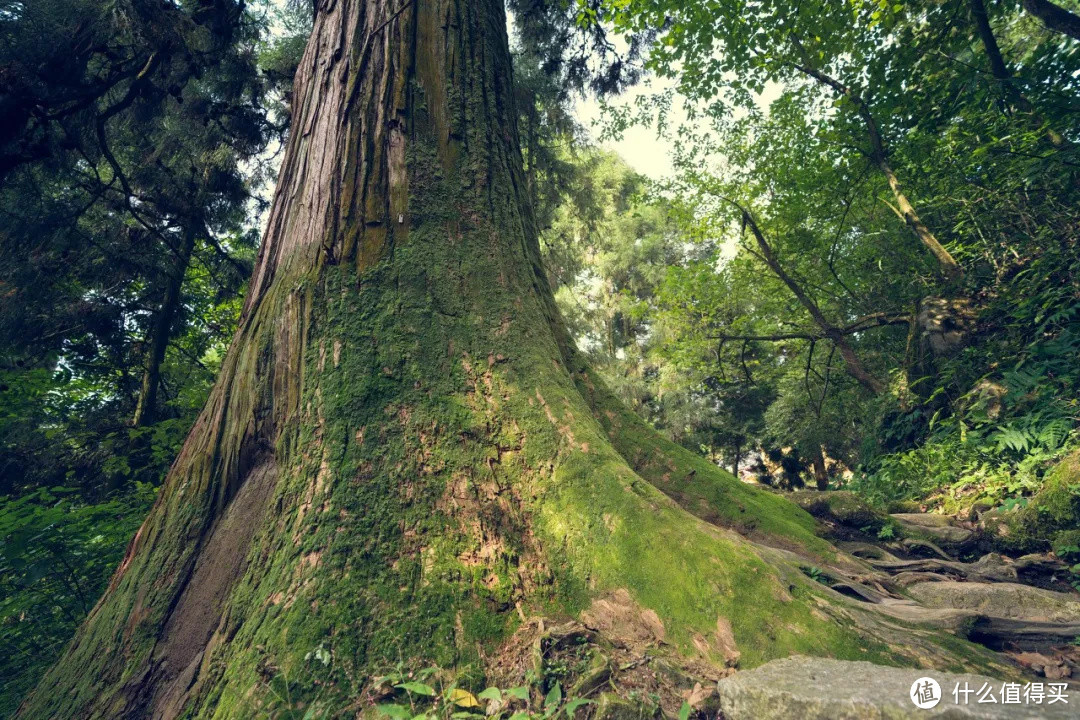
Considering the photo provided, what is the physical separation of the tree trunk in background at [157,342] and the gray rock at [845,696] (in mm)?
7789

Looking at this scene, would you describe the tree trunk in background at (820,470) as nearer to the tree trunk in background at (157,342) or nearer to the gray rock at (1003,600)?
the gray rock at (1003,600)

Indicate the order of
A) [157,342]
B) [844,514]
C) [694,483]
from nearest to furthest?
1. [694,483]
2. [844,514]
3. [157,342]

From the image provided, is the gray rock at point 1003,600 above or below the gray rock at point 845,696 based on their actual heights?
above

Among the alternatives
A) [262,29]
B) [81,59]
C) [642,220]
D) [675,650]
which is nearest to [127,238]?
[81,59]

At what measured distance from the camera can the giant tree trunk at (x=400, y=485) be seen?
164 cm

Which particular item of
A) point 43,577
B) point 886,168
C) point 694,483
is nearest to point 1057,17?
point 886,168

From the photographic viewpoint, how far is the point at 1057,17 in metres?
5.44

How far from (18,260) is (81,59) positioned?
280cm

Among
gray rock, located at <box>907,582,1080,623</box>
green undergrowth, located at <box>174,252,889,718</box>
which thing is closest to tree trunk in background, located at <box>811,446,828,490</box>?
gray rock, located at <box>907,582,1080,623</box>

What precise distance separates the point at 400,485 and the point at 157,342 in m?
6.98

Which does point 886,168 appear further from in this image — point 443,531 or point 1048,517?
point 443,531

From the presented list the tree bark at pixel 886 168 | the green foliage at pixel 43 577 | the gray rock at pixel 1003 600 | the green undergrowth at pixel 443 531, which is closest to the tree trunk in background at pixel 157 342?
the green foliage at pixel 43 577

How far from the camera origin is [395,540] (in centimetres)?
179

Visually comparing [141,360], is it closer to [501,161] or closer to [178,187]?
[178,187]
